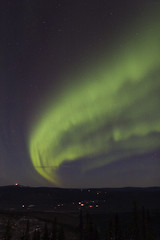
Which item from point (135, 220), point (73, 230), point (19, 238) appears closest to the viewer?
point (135, 220)

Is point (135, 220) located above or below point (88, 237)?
above

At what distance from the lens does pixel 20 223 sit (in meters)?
148

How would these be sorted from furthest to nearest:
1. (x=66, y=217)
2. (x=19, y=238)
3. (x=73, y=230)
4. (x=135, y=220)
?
(x=66, y=217), (x=73, y=230), (x=19, y=238), (x=135, y=220)

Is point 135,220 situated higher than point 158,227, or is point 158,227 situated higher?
point 135,220

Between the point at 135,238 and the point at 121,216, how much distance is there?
63.4m

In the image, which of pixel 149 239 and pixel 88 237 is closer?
pixel 149 239

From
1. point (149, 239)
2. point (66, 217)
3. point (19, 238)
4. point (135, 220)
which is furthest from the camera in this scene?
point (66, 217)

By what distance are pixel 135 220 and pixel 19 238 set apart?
195ft

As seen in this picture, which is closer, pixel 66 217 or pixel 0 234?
pixel 0 234

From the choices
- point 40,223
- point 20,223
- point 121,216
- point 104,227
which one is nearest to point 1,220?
point 20,223

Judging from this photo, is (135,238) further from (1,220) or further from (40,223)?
(1,220)

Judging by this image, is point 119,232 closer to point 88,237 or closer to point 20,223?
point 88,237

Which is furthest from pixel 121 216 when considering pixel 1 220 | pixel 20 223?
pixel 1 220

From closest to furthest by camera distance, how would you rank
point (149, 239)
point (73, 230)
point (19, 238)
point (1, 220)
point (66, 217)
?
point (149, 239)
point (19, 238)
point (73, 230)
point (1, 220)
point (66, 217)
